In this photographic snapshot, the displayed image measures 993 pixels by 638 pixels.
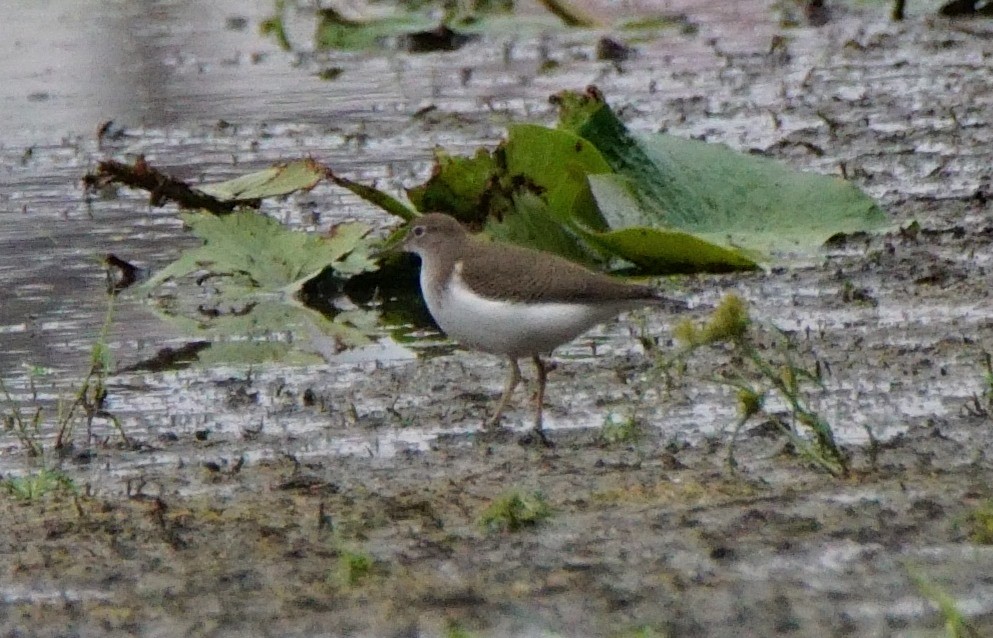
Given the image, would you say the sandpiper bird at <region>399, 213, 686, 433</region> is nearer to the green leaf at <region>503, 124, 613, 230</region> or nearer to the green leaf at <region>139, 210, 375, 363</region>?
the green leaf at <region>139, 210, 375, 363</region>

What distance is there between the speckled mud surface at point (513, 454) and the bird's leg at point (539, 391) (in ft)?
0.21

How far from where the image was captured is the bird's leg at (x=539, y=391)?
18.0 ft

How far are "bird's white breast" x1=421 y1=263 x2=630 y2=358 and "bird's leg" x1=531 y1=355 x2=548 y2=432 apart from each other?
0.04 metres

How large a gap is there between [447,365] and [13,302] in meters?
1.82

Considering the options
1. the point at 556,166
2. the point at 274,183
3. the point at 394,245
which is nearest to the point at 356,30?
the point at 274,183

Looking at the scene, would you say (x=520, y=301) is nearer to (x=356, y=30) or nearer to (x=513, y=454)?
(x=513, y=454)

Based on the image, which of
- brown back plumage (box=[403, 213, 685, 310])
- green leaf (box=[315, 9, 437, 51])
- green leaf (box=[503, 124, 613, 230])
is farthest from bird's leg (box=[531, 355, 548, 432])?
green leaf (box=[315, 9, 437, 51])

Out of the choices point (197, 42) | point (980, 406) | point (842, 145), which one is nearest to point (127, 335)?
point (980, 406)

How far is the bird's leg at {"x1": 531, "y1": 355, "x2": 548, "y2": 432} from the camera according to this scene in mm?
5473

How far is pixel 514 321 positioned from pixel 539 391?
213 mm

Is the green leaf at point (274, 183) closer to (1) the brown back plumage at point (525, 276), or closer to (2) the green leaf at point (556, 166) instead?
(2) the green leaf at point (556, 166)

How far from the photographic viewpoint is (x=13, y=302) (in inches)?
285

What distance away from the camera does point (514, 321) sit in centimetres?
565

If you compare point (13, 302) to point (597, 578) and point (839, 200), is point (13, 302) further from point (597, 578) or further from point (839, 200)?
point (597, 578)
